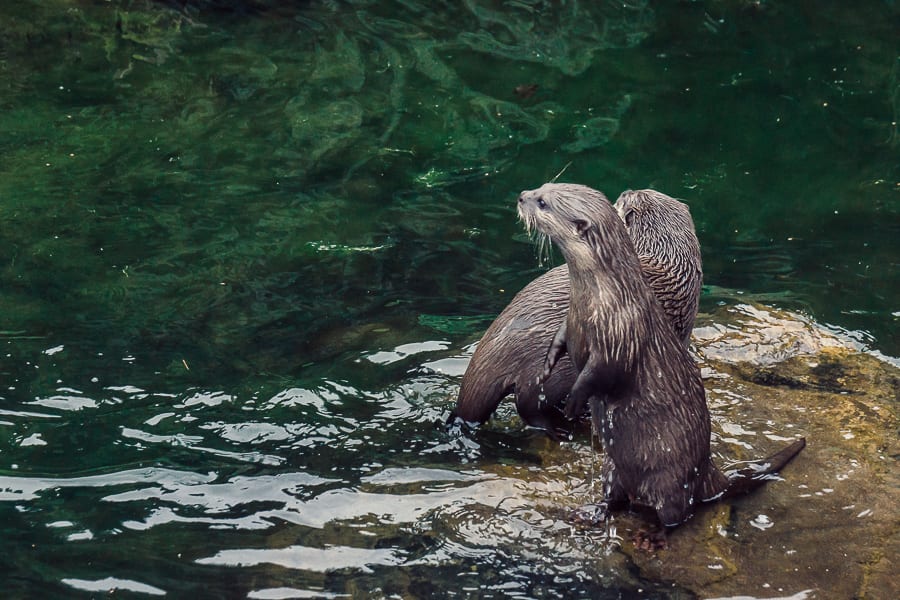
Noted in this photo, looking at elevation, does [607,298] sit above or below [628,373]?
above

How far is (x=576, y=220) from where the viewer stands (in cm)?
376

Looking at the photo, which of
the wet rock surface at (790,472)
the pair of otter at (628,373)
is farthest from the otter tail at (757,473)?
the pair of otter at (628,373)

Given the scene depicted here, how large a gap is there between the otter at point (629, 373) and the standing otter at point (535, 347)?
0.43m

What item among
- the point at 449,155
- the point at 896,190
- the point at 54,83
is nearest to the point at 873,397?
the point at 896,190

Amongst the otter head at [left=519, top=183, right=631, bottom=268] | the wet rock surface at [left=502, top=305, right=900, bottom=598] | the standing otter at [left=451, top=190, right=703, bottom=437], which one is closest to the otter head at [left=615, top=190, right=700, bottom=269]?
the standing otter at [left=451, top=190, right=703, bottom=437]

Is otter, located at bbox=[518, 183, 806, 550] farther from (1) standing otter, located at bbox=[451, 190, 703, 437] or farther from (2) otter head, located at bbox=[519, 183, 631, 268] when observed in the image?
(1) standing otter, located at bbox=[451, 190, 703, 437]

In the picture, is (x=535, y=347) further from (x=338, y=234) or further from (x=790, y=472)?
(x=338, y=234)

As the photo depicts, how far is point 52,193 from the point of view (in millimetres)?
6406

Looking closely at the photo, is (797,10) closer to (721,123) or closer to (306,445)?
(721,123)

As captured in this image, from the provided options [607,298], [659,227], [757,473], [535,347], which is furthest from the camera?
[659,227]

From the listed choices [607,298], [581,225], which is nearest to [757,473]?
[607,298]

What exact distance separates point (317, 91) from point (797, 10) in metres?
4.59

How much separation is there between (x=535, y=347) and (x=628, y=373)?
600mm

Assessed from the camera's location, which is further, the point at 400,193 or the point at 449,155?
the point at 449,155
